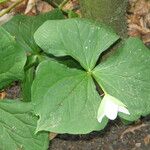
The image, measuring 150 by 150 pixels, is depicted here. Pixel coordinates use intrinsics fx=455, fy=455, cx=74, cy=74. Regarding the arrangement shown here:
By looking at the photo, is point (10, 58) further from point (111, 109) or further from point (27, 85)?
point (111, 109)

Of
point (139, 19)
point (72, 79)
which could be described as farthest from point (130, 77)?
point (139, 19)

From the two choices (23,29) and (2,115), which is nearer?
(2,115)

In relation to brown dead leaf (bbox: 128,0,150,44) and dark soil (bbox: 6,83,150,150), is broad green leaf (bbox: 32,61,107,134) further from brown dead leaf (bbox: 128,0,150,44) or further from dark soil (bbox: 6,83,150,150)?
brown dead leaf (bbox: 128,0,150,44)

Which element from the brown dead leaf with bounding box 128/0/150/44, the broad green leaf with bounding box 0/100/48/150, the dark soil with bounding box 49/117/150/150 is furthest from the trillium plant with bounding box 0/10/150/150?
the brown dead leaf with bounding box 128/0/150/44

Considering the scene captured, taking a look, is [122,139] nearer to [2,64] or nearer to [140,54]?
[140,54]

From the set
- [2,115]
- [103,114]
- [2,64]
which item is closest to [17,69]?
[2,64]

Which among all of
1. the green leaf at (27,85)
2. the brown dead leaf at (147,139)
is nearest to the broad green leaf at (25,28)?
the green leaf at (27,85)
